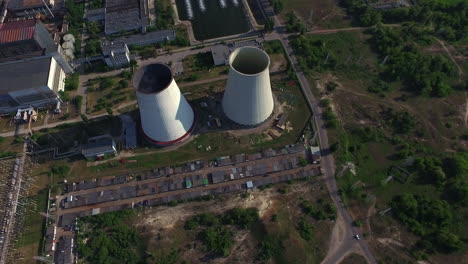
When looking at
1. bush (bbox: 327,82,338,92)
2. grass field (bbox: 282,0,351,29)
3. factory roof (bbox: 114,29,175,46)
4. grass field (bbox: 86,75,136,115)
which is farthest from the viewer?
grass field (bbox: 282,0,351,29)

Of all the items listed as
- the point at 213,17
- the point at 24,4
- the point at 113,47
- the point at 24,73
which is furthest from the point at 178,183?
the point at 24,4

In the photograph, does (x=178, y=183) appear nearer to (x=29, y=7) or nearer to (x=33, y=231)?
(x=33, y=231)

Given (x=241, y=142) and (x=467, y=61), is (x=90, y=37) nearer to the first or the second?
(x=241, y=142)

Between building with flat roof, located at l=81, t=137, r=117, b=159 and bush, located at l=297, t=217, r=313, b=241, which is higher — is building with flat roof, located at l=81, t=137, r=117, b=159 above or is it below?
above

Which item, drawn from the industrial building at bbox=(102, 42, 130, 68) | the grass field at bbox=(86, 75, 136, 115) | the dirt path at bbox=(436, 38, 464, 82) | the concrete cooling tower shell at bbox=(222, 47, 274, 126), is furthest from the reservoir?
the dirt path at bbox=(436, 38, 464, 82)

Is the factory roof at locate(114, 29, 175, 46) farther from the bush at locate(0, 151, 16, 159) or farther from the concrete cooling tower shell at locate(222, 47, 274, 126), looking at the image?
the bush at locate(0, 151, 16, 159)

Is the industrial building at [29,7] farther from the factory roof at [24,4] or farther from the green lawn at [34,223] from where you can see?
the green lawn at [34,223]
